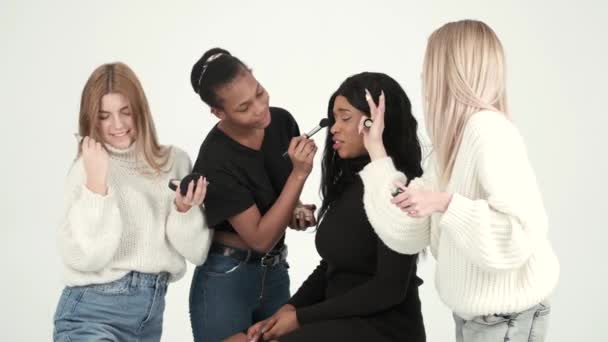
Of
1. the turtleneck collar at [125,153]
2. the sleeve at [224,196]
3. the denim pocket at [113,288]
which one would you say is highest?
the turtleneck collar at [125,153]

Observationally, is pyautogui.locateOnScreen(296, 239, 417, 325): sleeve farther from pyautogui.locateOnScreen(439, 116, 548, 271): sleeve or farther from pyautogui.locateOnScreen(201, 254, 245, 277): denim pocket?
pyautogui.locateOnScreen(201, 254, 245, 277): denim pocket

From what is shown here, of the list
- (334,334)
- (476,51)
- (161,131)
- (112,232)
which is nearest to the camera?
(476,51)

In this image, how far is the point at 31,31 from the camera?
4941 millimetres

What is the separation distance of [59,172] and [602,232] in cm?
258

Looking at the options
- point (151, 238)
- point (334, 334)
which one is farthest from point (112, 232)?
point (334, 334)

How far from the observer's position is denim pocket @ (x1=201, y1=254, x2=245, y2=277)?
3158mm

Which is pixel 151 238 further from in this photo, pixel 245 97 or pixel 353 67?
pixel 353 67

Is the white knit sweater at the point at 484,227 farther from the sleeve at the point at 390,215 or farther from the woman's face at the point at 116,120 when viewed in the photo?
the woman's face at the point at 116,120

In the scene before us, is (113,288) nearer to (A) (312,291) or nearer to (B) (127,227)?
(B) (127,227)

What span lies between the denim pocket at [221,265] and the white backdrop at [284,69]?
1540 mm

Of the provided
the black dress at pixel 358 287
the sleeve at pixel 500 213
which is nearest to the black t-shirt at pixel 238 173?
the black dress at pixel 358 287

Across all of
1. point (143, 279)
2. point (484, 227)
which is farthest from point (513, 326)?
point (143, 279)

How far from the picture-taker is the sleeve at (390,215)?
2.59 metres

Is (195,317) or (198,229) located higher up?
(198,229)
